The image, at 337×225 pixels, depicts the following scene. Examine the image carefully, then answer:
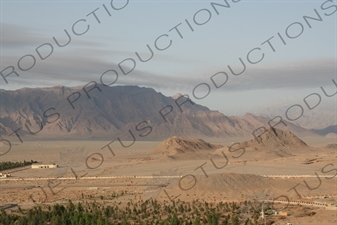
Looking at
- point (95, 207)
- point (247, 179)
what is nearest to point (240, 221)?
point (95, 207)

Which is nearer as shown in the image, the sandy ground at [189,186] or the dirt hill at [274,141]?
the sandy ground at [189,186]

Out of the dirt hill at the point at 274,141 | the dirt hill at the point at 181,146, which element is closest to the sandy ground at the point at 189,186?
the dirt hill at the point at 181,146

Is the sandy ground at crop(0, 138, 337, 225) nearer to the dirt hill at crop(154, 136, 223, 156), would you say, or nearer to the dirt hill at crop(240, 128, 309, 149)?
the dirt hill at crop(154, 136, 223, 156)

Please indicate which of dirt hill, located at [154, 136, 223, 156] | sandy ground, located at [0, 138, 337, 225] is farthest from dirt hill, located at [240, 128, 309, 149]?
sandy ground, located at [0, 138, 337, 225]

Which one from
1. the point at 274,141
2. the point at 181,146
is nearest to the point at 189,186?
the point at 181,146

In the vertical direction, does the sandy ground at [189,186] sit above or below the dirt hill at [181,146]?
below

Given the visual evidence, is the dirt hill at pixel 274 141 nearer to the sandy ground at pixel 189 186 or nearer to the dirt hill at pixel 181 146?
the dirt hill at pixel 181 146

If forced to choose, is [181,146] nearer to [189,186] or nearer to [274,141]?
[274,141]

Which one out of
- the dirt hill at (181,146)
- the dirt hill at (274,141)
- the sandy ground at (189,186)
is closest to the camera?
the sandy ground at (189,186)

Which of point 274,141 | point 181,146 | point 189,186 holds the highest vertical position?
point 181,146

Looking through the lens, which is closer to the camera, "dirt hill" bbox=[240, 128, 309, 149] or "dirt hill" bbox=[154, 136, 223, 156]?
"dirt hill" bbox=[154, 136, 223, 156]

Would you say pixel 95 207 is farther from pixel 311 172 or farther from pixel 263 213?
pixel 311 172
